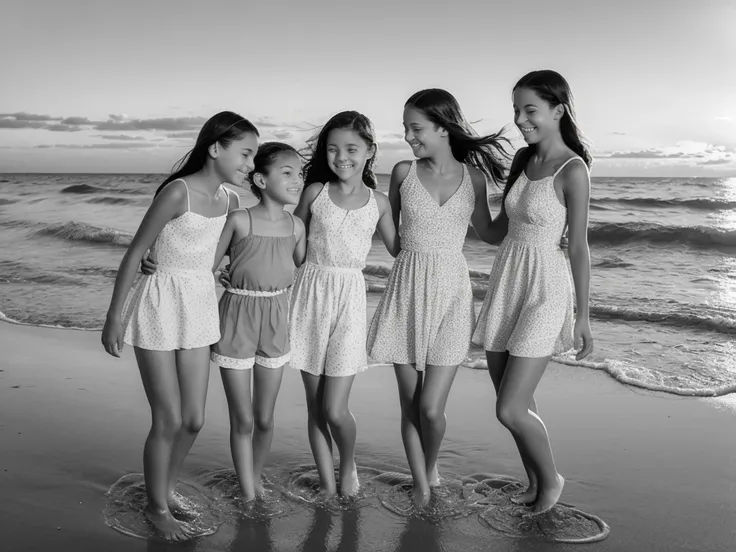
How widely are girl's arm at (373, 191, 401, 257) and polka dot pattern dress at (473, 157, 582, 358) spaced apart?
0.51 m

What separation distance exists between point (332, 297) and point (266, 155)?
0.70 meters

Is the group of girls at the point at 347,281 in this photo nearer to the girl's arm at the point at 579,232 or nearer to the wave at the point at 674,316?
the girl's arm at the point at 579,232

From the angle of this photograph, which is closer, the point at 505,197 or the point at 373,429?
the point at 505,197

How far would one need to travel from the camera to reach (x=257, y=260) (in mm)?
3324

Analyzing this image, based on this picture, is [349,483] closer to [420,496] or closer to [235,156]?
[420,496]

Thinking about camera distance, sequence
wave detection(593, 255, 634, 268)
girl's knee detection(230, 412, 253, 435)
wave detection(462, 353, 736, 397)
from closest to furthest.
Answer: girl's knee detection(230, 412, 253, 435) < wave detection(462, 353, 736, 397) < wave detection(593, 255, 634, 268)

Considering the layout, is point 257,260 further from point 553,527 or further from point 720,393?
point 720,393

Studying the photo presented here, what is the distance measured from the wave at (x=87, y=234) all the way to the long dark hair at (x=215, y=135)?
37.9 feet

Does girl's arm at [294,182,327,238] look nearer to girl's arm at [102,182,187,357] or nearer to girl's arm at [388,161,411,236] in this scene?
girl's arm at [388,161,411,236]

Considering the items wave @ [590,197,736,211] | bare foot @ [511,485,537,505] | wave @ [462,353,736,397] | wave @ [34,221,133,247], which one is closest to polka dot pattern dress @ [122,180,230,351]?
bare foot @ [511,485,537,505]

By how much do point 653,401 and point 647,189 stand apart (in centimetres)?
2221

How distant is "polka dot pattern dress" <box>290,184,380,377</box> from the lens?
3.45 m

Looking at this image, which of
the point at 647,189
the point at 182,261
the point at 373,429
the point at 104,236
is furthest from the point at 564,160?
the point at 647,189

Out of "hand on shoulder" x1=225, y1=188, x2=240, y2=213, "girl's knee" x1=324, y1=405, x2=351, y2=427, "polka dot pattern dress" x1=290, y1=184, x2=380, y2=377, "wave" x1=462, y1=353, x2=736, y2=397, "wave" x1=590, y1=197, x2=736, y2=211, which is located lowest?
"wave" x1=462, y1=353, x2=736, y2=397
